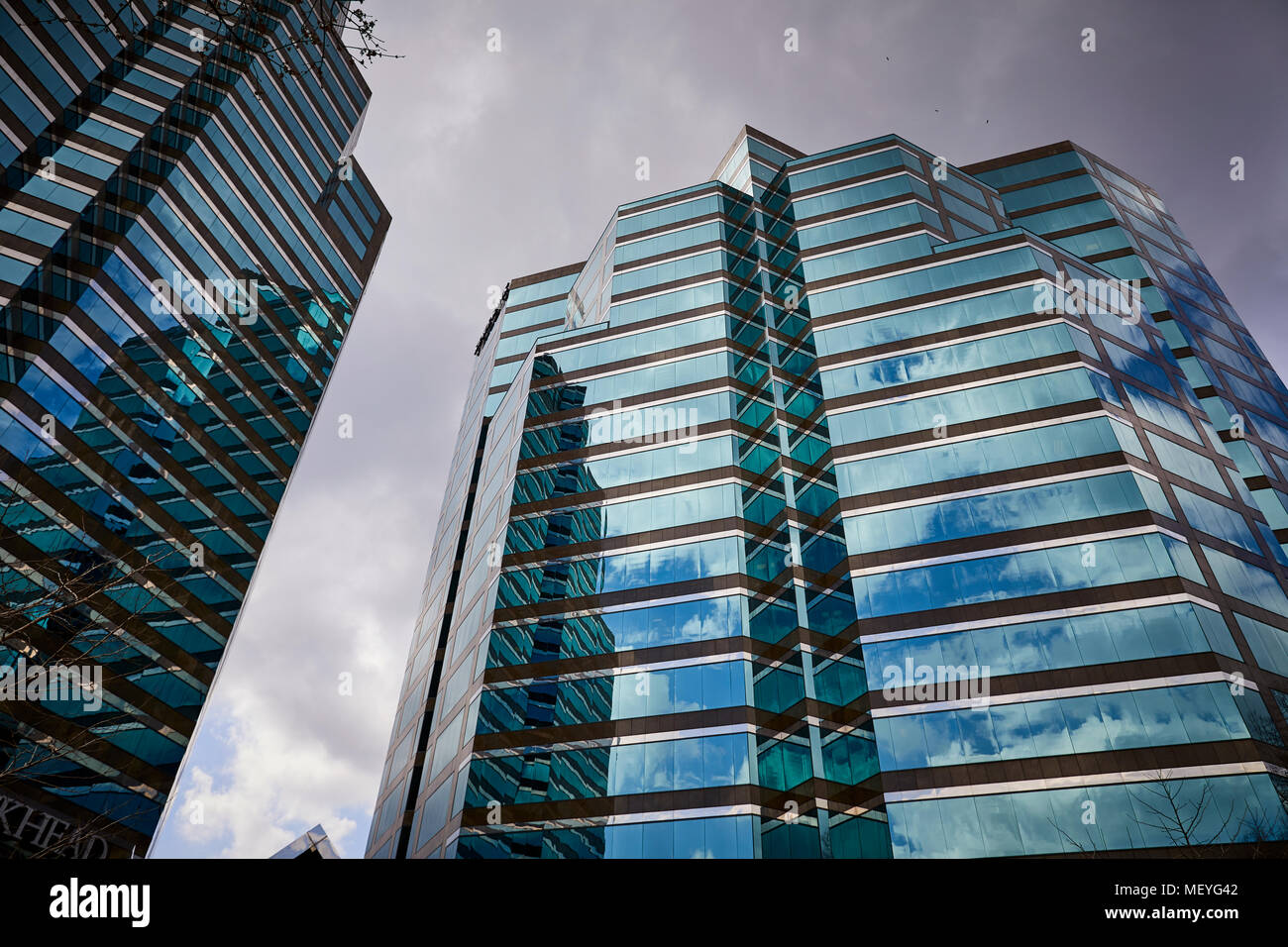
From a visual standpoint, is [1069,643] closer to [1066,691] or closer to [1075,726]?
[1066,691]

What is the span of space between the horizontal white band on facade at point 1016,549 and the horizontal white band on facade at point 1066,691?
6637mm

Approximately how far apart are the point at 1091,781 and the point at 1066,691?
4.12 meters

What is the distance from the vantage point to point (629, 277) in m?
64.1

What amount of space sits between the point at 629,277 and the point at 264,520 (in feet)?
123

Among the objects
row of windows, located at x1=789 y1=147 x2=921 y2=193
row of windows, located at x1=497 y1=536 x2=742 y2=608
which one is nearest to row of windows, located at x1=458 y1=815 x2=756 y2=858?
row of windows, located at x1=497 y1=536 x2=742 y2=608

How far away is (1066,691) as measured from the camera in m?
36.4

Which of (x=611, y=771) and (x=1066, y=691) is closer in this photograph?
(x=1066, y=691)

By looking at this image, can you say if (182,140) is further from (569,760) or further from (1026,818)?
(1026,818)

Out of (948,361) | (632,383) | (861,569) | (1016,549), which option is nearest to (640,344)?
(632,383)

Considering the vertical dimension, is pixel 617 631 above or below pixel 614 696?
above

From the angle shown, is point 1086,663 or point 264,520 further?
point 264,520

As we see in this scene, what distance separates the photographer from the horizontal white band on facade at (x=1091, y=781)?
32469 mm

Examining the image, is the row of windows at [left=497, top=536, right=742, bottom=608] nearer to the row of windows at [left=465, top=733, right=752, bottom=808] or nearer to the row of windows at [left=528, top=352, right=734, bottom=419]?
the row of windows at [left=465, top=733, right=752, bottom=808]
